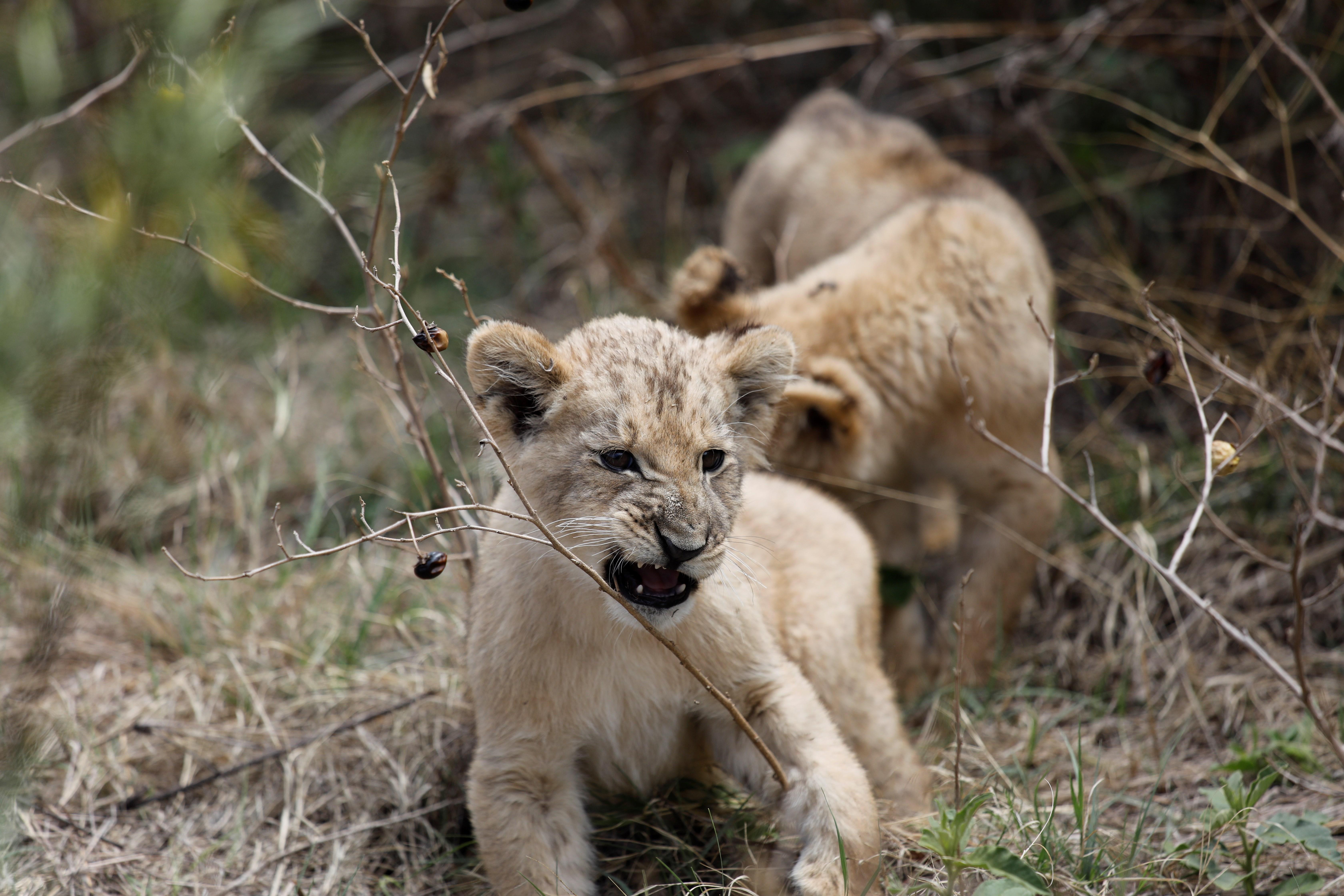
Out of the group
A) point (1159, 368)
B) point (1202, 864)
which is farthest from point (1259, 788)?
point (1159, 368)

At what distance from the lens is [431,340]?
3.02 m

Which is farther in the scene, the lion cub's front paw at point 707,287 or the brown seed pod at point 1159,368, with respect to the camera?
the lion cub's front paw at point 707,287

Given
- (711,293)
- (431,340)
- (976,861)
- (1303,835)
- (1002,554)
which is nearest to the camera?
(431,340)

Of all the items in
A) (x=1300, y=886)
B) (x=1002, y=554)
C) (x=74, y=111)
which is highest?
(x=74, y=111)

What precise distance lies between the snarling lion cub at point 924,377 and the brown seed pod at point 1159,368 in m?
1.30

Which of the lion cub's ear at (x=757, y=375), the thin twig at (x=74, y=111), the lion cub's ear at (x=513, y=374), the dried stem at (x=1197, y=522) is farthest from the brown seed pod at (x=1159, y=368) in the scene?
the thin twig at (x=74, y=111)

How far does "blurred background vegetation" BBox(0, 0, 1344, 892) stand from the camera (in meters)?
2.54

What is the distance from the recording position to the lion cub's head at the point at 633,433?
296 centimetres

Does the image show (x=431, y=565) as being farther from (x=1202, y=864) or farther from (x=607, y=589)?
(x=1202, y=864)

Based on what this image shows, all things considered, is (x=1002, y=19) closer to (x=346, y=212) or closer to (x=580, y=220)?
(x=580, y=220)

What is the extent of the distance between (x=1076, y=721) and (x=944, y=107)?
4773 millimetres

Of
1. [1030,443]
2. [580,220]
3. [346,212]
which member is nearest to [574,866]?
[1030,443]

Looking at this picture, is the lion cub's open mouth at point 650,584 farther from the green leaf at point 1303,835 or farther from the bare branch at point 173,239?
the green leaf at point 1303,835

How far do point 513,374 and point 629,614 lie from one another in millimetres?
735
